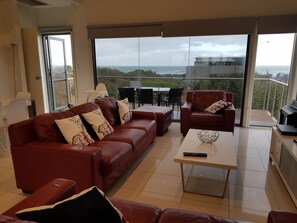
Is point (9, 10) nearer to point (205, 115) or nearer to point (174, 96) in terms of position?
point (174, 96)

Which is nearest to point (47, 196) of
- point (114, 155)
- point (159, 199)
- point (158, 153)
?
point (114, 155)

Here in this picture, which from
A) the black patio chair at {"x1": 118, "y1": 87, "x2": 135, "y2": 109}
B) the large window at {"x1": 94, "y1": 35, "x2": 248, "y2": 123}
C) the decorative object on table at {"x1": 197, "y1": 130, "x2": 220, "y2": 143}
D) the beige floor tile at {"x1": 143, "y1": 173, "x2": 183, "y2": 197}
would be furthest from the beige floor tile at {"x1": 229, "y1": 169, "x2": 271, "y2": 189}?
the black patio chair at {"x1": 118, "y1": 87, "x2": 135, "y2": 109}

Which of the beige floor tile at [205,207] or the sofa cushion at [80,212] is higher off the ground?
the sofa cushion at [80,212]

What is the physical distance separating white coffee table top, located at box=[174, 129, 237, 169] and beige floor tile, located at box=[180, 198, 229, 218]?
0.39m

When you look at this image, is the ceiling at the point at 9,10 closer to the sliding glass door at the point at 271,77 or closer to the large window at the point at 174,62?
the large window at the point at 174,62

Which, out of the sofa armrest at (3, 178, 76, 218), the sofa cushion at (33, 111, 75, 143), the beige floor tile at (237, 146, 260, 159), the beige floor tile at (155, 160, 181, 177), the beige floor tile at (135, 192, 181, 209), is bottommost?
the beige floor tile at (135, 192, 181, 209)

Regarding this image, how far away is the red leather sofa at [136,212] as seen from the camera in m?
1.31

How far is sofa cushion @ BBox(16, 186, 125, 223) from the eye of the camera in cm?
99

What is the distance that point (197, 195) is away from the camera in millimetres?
2432

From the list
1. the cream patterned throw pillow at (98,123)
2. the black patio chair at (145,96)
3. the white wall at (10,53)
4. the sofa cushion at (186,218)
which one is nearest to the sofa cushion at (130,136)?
the cream patterned throw pillow at (98,123)

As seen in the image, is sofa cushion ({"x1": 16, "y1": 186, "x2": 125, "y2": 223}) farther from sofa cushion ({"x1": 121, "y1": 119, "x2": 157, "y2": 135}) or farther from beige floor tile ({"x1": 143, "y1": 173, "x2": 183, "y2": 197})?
sofa cushion ({"x1": 121, "y1": 119, "x2": 157, "y2": 135})

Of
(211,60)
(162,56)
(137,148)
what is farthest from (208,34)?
(137,148)

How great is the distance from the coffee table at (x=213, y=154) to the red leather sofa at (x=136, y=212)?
2.76 ft

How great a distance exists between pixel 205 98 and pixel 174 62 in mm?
1278
